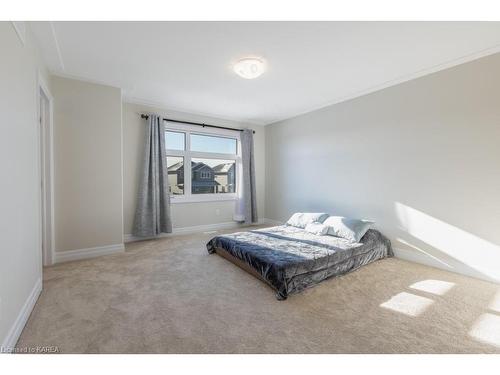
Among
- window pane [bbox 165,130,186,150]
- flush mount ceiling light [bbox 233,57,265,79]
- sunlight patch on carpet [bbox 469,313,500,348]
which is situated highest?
flush mount ceiling light [bbox 233,57,265,79]

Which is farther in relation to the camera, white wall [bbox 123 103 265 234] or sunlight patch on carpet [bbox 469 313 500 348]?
white wall [bbox 123 103 265 234]

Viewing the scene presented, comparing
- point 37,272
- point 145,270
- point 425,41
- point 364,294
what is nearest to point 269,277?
point 364,294

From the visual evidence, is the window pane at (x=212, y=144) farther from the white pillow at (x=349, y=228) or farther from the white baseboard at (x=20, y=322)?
the white baseboard at (x=20, y=322)

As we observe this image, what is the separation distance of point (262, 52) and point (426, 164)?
8.02 feet

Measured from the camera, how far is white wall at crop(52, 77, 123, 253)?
289 centimetres

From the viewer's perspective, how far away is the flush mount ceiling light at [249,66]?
2402mm

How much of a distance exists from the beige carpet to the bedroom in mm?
16

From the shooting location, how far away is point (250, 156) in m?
5.07

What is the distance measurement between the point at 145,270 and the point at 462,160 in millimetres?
3916

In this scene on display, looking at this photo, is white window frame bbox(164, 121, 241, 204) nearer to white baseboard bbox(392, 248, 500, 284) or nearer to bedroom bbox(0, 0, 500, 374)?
bedroom bbox(0, 0, 500, 374)

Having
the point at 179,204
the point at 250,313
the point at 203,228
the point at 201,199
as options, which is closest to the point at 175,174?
the point at 179,204

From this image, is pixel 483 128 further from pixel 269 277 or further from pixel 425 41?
pixel 269 277

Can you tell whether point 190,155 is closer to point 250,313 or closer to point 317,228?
point 317,228

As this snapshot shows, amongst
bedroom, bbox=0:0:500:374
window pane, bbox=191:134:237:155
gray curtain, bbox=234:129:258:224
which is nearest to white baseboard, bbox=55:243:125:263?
bedroom, bbox=0:0:500:374
